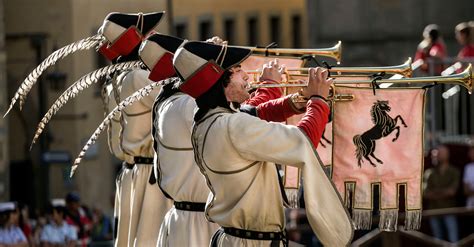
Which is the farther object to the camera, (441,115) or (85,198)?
(85,198)

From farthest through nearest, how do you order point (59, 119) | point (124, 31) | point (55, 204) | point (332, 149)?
point (59, 119), point (55, 204), point (124, 31), point (332, 149)

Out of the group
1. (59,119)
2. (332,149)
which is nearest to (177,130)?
(332,149)

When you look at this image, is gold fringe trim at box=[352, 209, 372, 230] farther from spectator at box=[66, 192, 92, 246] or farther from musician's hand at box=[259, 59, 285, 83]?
spectator at box=[66, 192, 92, 246]

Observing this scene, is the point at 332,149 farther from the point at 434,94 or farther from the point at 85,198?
the point at 85,198

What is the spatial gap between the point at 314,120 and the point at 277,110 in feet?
2.52

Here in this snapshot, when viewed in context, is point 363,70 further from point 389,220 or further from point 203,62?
point 203,62

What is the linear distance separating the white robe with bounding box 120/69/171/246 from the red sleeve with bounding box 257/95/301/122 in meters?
2.50

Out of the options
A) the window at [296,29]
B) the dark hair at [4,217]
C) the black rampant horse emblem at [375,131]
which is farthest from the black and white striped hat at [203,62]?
the window at [296,29]

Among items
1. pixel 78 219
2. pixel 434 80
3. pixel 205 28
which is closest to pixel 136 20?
pixel 434 80

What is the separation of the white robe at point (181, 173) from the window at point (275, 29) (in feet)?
90.7

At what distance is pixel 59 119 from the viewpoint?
3472 centimetres

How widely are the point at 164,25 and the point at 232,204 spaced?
24.6 meters

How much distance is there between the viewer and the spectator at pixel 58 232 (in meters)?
21.5

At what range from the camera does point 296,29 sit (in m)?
Result: 40.0
